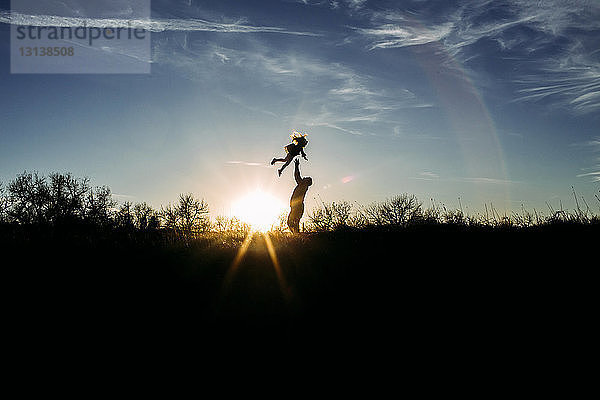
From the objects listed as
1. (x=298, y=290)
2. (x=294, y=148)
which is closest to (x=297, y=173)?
(x=294, y=148)

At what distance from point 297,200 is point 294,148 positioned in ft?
6.93

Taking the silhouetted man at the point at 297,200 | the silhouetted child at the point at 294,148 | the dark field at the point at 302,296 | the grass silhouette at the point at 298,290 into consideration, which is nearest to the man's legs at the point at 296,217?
the silhouetted man at the point at 297,200

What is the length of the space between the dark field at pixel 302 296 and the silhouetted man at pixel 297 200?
5608 millimetres

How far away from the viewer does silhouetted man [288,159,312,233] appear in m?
16.1

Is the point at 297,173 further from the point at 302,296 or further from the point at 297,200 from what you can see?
the point at 302,296

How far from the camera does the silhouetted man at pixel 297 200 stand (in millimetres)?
16109

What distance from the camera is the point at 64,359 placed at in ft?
17.7

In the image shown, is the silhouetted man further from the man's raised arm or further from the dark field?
the dark field

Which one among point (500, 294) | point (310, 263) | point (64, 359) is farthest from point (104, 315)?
point (500, 294)

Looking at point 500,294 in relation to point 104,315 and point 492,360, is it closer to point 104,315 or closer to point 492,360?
point 492,360

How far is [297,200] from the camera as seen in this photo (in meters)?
16.2

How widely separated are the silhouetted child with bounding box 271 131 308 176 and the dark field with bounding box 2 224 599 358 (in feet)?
20.7

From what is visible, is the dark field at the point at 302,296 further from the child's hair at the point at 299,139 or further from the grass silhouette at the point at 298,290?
the child's hair at the point at 299,139

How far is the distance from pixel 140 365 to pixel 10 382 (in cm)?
151
